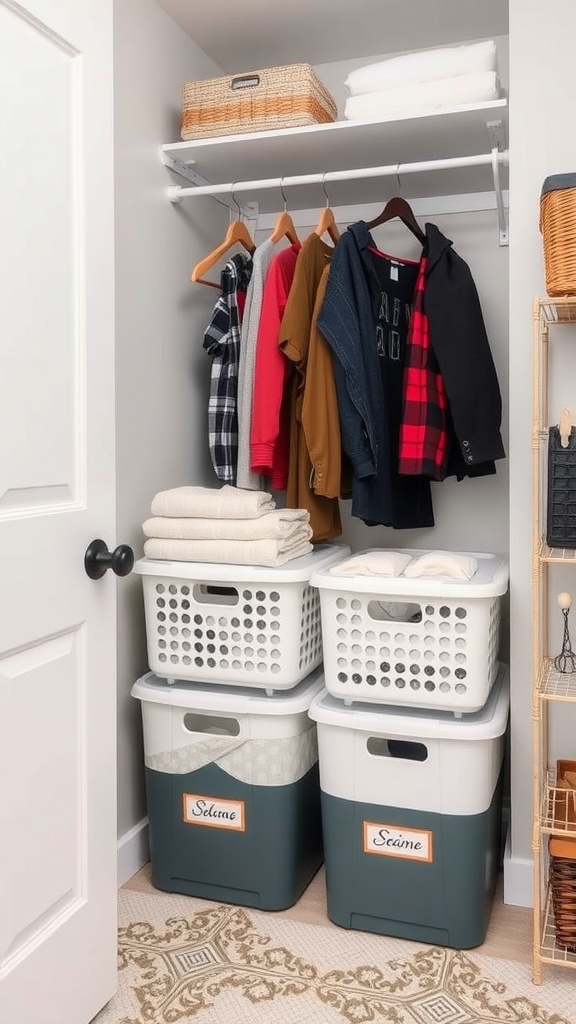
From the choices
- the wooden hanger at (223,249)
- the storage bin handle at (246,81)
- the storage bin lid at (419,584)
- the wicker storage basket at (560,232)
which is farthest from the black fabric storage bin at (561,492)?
the storage bin handle at (246,81)

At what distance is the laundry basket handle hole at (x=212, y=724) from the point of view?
2.26 m

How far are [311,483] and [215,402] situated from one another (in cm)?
38

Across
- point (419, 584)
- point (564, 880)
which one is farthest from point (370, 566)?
point (564, 880)

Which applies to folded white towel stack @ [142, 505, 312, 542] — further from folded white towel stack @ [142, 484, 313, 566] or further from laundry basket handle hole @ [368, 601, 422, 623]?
laundry basket handle hole @ [368, 601, 422, 623]

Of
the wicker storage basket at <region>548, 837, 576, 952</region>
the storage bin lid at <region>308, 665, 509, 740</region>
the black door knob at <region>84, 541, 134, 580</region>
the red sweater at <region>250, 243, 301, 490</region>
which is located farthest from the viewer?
the red sweater at <region>250, 243, 301, 490</region>

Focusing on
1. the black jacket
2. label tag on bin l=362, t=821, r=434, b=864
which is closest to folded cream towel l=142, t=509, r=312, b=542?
the black jacket

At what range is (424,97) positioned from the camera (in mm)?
2133

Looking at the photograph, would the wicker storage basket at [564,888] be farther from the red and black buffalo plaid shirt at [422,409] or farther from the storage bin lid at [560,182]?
the storage bin lid at [560,182]

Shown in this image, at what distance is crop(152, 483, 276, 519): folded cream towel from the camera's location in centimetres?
203

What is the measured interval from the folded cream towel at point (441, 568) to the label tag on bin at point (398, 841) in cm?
56

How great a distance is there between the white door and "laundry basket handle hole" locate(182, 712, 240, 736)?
1.98ft

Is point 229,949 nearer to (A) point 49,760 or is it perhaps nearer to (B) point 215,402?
(A) point 49,760

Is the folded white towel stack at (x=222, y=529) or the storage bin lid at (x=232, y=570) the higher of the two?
the folded white towel stack at (x=222, y=529)

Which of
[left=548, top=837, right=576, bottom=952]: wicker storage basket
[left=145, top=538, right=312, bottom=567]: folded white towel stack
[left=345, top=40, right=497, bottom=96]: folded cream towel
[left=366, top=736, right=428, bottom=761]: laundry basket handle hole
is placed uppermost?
[left=345, top=40, right=497, bottom=96]: folded cream towel
